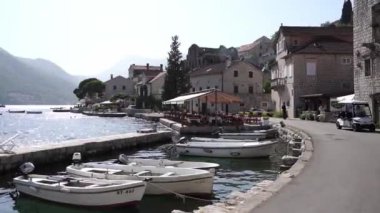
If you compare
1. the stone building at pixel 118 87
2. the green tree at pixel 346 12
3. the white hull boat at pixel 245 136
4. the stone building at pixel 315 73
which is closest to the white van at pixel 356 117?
the white hull boat at pixel 245 136

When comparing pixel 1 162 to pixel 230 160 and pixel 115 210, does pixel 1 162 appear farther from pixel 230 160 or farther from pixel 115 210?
pixel 230 160

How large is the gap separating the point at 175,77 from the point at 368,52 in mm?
55901

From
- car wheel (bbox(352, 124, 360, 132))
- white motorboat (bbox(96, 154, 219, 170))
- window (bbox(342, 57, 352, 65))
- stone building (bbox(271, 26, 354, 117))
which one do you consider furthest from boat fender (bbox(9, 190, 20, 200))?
window (bbox(342, 57, 352, 65))

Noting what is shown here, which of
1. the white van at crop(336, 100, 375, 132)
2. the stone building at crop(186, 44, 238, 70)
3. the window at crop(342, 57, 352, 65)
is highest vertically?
the stone building at crop(186, 44, 238, 70)

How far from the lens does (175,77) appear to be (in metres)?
90.2

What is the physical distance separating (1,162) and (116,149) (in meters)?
10.8

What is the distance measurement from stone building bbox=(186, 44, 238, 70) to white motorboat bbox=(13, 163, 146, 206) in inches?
3933

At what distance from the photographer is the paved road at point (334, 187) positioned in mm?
10211

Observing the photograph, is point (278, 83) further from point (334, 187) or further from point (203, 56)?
point (203, 56)

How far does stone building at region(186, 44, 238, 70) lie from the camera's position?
386ft

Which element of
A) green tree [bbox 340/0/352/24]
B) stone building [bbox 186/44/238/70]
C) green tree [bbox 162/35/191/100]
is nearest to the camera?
green tree [bbox 162/35/191/100]

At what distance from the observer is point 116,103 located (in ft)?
380

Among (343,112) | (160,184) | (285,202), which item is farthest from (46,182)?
(343,112)

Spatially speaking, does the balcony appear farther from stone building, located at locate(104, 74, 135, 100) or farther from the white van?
stone building, located at locate(104, 74, 135, 100)
